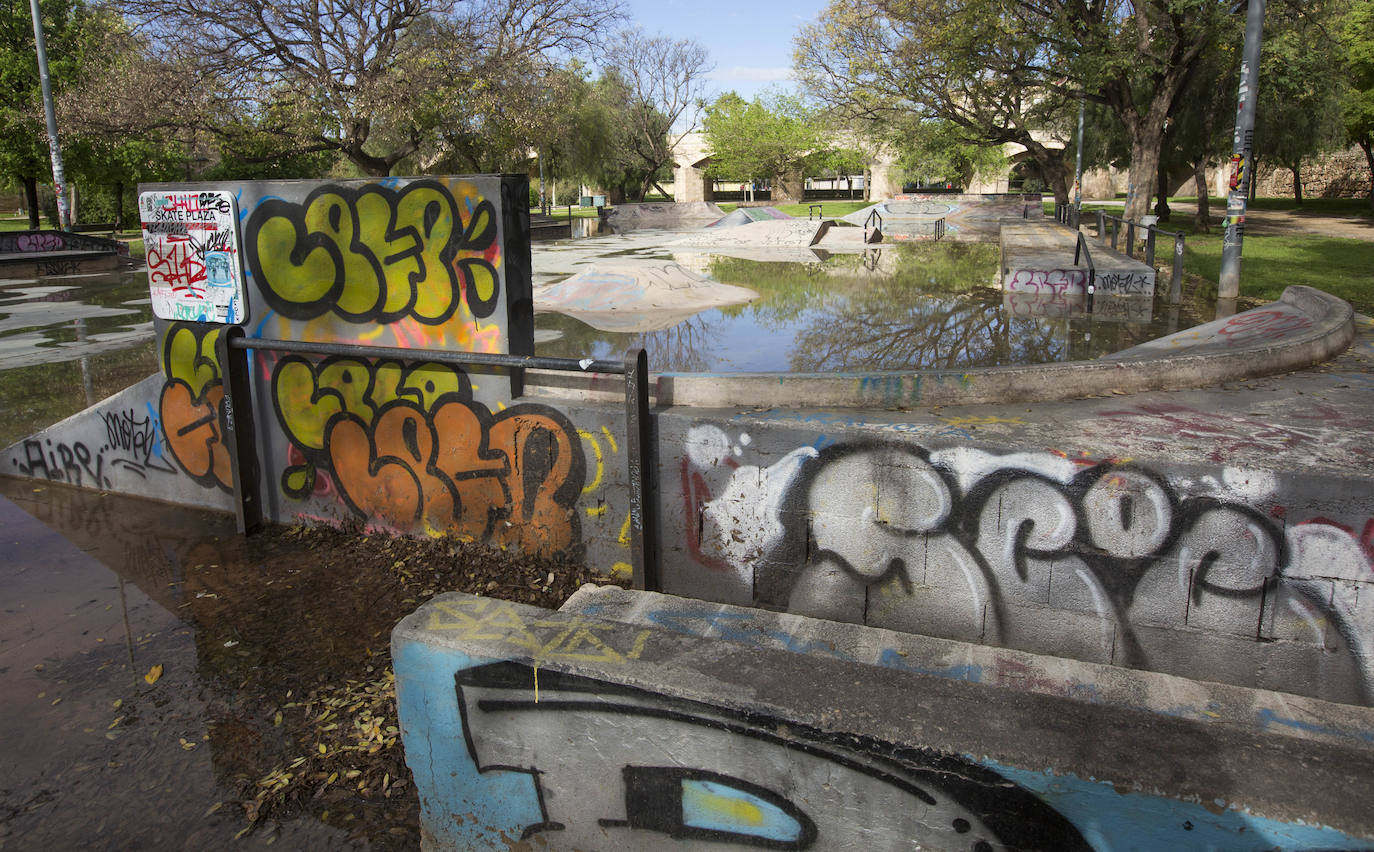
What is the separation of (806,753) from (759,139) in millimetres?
67595

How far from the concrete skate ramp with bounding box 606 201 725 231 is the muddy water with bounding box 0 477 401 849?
116ft

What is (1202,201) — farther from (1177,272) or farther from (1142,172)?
(1177,272)

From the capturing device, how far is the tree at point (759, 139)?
65312mm

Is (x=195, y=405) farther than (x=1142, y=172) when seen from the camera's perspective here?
No

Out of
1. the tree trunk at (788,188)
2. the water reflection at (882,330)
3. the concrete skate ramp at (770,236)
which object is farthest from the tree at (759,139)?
the water reflection at (882,330)

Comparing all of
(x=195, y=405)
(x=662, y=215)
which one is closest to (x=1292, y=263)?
(x=195, y=405)

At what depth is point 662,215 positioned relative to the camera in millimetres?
41531

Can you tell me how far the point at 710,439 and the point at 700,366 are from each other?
4181 millimetres

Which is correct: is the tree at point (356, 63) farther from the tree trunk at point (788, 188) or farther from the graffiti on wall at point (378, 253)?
the tree trunk at point (788, 188)

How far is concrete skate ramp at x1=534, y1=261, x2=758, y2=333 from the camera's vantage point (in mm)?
13859

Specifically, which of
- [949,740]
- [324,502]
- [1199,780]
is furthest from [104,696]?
[1199,780]

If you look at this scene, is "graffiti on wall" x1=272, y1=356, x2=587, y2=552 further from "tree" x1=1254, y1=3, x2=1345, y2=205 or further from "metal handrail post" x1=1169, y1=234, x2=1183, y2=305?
"tree" x1=1254, y1=3, x2=1345, y2=205

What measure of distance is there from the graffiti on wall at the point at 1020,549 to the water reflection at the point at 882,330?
112 inches

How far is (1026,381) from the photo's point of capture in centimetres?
579
